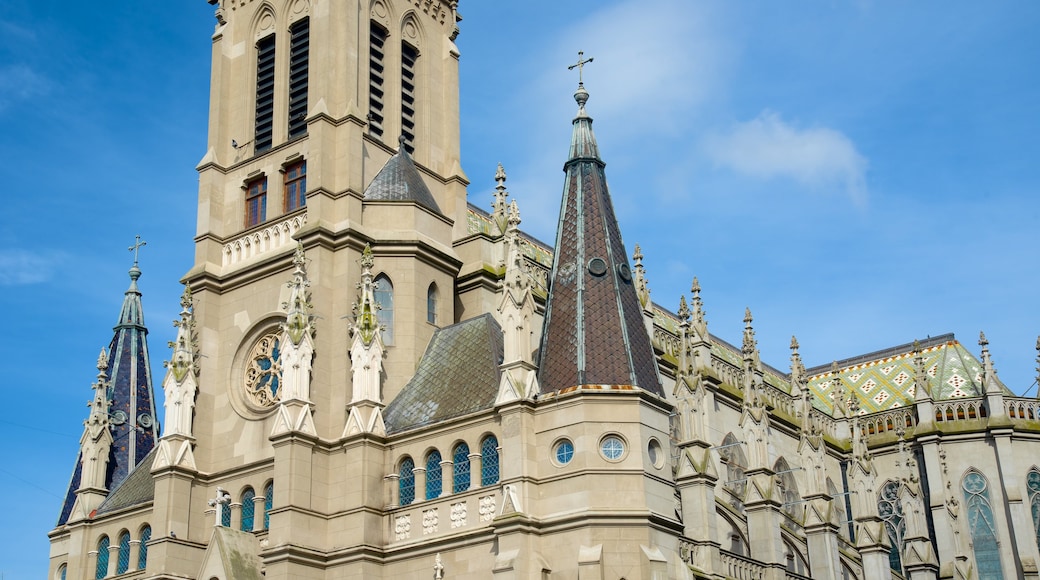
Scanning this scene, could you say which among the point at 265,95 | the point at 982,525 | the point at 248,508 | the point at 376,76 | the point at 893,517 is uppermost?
the point at 376,76

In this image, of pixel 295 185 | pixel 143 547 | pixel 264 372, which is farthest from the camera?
pixel 295 185

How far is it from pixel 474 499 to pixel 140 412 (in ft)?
70.9

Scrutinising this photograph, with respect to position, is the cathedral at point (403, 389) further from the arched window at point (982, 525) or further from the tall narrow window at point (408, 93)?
the arched window at point (982, 525)

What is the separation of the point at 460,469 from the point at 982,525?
32046 mm

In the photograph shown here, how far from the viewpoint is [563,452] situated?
3462cm

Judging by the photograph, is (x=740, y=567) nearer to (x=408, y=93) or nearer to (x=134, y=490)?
(x=408, y=93)

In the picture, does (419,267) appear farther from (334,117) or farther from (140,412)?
(140,412)

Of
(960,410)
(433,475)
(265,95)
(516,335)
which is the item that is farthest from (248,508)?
(960,410)

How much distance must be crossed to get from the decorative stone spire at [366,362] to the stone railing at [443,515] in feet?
8.82

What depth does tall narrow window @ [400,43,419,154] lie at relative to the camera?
4694 cm

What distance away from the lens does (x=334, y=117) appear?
4400cm

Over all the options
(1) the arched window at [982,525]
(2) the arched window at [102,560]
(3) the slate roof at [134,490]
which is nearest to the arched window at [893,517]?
(1) the arched window at [982,525]

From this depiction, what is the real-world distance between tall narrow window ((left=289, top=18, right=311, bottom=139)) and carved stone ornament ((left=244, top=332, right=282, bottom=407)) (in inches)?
276

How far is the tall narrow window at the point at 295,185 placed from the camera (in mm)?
44375
